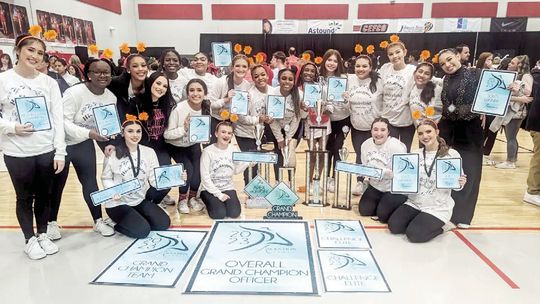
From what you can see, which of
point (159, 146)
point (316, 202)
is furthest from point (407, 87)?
point (159, 146)

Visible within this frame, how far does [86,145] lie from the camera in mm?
2785

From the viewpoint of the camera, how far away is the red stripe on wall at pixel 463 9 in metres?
11.5

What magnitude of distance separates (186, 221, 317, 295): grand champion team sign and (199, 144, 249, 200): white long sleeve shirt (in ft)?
1.11

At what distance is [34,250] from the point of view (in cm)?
254

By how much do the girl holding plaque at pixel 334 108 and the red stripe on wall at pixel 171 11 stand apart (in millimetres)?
9881

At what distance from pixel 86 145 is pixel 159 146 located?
1.97 feet

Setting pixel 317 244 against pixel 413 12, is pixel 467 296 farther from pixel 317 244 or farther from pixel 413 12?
pixel 413 12

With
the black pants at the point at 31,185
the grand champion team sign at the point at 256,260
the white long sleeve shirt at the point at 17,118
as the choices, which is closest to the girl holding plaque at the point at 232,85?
the grand champion team sign at the point at 256,260

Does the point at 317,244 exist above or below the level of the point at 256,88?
below

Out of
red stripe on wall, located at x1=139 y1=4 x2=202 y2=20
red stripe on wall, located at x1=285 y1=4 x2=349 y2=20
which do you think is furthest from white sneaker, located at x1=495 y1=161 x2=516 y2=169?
red stripe on wall, located at x1=139 y1=4 x2=202 y2=20

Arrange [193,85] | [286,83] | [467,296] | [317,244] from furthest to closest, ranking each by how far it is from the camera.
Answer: [286,83] → [193,85] → [317,244] → [467,296]

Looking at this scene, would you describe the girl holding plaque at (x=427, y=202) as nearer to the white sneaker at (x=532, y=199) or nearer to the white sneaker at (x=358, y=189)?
the white sneaker at (x=358, y=189)

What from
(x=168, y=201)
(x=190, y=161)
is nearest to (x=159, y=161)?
(x=190, y=161)

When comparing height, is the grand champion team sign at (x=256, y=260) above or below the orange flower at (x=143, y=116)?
below
